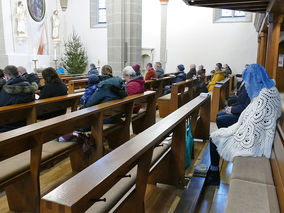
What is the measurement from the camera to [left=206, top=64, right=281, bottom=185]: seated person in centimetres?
250

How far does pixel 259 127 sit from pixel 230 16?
1205cm

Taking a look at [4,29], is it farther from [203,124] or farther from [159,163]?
[159,163]

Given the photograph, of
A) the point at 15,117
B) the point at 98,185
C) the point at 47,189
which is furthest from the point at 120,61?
the point at 98,185

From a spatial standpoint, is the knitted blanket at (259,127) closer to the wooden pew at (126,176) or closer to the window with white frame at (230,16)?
the wooden pew at (126,176)

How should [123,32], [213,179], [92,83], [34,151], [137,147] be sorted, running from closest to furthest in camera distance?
[137,147]
[34,151]
[213,179]
[92,83]
[123,32]

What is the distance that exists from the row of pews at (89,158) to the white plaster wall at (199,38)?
1062 centimetres

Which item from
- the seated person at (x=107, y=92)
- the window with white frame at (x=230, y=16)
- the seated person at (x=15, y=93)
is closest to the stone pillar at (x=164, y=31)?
the window with white frame at (x=230, y=16)

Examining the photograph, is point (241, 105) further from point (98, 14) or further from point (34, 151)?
point (98, 14)

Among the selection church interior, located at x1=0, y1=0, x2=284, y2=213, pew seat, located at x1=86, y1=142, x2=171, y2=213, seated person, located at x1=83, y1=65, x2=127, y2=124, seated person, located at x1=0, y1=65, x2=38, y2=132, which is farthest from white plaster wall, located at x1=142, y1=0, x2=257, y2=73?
pew seat, located at x1=86, y1=142, x2=171, y2=213

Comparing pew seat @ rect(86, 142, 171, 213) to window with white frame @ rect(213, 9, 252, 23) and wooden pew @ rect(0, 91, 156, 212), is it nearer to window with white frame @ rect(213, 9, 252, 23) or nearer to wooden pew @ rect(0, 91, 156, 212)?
wooden pew @ rect(0, 91, 156, 212)

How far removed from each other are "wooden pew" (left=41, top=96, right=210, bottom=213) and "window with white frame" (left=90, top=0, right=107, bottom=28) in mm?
13652

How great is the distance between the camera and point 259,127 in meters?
2.51

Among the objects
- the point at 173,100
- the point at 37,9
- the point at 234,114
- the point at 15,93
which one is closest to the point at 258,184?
the point at 234,114

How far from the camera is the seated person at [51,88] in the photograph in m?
3.97
